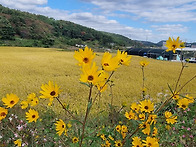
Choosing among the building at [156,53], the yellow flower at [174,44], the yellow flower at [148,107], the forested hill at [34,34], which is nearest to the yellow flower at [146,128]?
the yellow flower at [148,107]

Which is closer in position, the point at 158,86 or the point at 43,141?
the point at 43,141

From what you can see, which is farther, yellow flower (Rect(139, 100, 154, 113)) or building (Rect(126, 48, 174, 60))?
building (Rect(126, 48, 174, 60))

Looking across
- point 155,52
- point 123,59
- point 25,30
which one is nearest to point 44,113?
point 123,59

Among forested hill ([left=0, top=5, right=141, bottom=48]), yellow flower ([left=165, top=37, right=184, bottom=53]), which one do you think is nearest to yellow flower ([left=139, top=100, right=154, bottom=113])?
yellow flower ([left=165, top=37, right=184, bottom=53])

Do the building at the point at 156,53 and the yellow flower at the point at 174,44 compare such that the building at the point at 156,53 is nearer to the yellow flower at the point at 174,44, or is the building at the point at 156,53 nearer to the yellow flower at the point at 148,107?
the yellow flower at the point at 148,107

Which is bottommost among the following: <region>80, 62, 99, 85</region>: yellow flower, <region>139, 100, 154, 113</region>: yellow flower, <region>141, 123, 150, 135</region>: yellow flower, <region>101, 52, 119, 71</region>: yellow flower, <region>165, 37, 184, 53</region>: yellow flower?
<region>141, 123, 150, 135</region>: yellow flower

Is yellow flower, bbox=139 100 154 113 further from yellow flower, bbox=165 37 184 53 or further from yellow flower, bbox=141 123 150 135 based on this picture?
yellow flower, bbox=165 37 184 53

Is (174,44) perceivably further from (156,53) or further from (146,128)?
(156,53)

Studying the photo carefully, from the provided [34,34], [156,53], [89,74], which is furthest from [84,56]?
[34,34]

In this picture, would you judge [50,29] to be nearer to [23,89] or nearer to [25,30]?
[25,30]

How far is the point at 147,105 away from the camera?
989mm

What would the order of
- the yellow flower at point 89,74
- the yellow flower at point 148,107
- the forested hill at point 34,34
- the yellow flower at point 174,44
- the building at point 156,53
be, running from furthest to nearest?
the forested hill at point 34,34
the building at point 156,53
the yellow flower at point 148,107
the yellow flower at point 174,44
the yellow flower at point 89,74

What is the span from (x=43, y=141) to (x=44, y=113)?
110 cm

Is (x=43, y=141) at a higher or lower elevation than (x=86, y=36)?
lower
